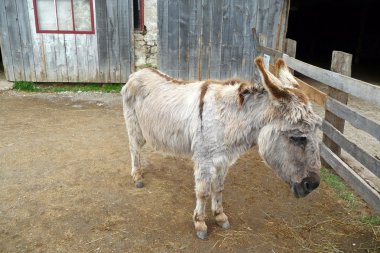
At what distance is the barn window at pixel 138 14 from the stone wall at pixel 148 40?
8cm

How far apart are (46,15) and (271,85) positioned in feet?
23.5

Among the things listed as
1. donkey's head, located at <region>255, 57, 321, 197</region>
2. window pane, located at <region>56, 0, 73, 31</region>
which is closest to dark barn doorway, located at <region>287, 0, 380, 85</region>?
window pane, located at <region>56, 0, 73, 31</region>

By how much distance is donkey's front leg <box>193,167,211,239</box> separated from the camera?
293cm

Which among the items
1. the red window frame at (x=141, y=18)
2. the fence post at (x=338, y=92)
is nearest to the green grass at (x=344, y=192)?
the fence post at (x=338, y=92)

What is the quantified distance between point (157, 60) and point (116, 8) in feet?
5.35

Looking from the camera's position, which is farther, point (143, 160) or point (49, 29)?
point (49, 29)

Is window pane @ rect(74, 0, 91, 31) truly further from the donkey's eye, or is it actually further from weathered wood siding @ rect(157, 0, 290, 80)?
the donkey's eye

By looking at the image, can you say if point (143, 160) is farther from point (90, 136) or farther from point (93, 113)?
point (93, 113)

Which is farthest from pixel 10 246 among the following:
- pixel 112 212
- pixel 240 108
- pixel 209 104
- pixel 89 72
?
pixel 89 72

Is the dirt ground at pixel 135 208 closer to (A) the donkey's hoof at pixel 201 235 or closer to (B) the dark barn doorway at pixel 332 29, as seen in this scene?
(A) the donkey's hoof at pixel 201 235

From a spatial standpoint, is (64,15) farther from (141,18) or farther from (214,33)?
(214,33)

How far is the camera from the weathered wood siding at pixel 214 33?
7.71 metres

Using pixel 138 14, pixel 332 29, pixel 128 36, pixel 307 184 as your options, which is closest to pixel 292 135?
pixel 307 184

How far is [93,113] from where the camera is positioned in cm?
661
